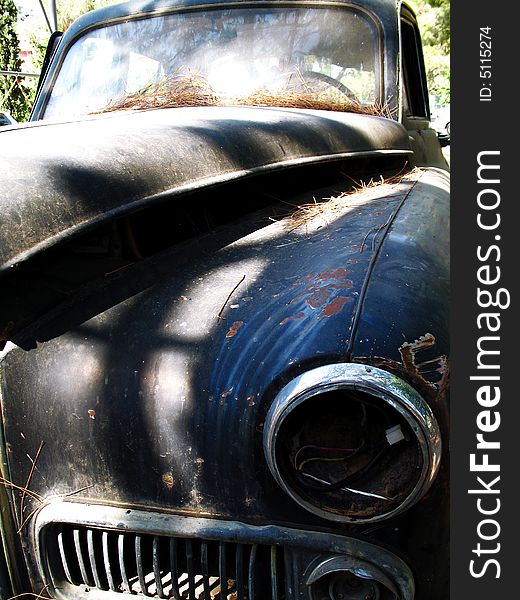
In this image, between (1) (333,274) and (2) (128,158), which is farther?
(2) (128,158)

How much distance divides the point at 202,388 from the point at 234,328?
0.13 metres

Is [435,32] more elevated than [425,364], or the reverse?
[435,32]

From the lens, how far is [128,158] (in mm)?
1478

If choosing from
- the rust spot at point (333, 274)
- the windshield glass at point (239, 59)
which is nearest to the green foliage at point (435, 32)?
the windshield glass at point (239, 59)

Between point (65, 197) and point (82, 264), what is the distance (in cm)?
19

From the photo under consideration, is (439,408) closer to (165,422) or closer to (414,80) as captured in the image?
(165,422)

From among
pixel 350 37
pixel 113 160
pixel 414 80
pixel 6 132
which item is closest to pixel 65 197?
pixel 113 160

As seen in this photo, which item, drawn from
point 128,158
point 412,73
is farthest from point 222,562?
point 412,73

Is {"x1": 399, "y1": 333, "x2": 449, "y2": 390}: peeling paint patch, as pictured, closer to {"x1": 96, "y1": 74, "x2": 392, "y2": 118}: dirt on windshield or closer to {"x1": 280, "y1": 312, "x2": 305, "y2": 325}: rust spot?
{"x1": 280, "y1": 312, "x2": 305, "y2": 325}: rust spot

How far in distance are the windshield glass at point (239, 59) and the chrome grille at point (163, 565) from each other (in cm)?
194

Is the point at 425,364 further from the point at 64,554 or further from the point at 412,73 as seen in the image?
the point at 412,73

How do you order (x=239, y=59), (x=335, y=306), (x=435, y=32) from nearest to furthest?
(x=335, y=306) < (x=239, y=59) < (x=435, y=32)

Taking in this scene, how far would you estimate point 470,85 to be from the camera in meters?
1.08

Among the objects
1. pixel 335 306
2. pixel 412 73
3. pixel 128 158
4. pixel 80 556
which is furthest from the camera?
pixel 412 73
